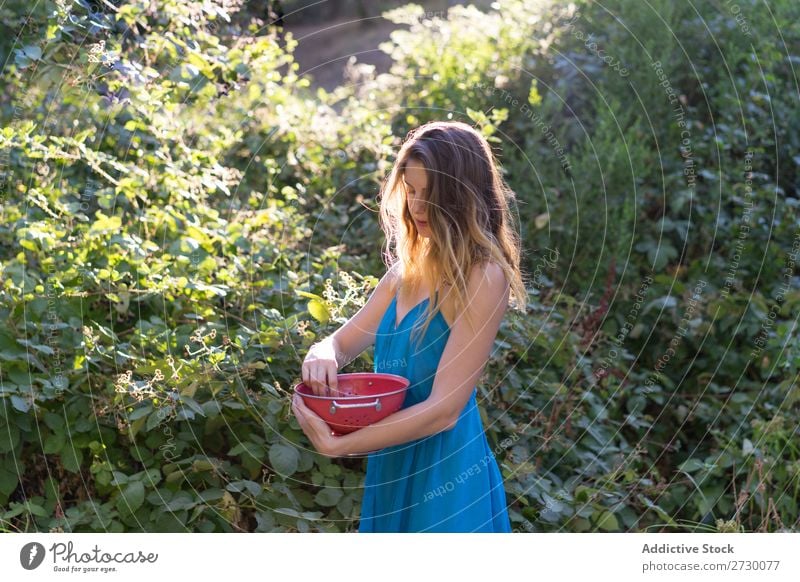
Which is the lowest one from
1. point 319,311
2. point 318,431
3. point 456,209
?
point 319,311

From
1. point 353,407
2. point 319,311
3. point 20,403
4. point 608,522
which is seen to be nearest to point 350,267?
point 319,311

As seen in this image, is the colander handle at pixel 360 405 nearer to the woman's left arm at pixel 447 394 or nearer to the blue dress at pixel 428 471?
the woman's left arm at pixel 447 394

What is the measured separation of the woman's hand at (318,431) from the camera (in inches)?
83.7

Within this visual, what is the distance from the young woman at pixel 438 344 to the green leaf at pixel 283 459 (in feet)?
1.35

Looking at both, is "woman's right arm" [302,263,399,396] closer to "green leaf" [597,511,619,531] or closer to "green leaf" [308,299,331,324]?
"green leaf" [308,299,331,324]

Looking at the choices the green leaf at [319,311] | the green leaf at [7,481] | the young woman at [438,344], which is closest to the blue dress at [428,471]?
the young woman at [438,344]

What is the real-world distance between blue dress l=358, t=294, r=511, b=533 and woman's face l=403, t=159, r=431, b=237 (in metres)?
0.20

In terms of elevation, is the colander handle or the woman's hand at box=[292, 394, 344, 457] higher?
the colander handle

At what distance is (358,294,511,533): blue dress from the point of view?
225 cm

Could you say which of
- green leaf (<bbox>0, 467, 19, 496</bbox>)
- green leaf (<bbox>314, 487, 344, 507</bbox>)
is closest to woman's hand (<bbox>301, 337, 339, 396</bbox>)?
green leaf (<bbox>314, 487, 344, 507</bbox>)

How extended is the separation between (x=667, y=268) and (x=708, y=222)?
34cm
